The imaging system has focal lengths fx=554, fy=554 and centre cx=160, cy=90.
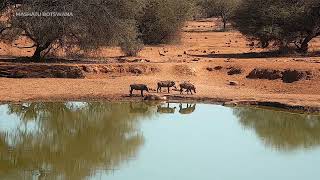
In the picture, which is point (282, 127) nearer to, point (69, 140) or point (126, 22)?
point (69, 140)

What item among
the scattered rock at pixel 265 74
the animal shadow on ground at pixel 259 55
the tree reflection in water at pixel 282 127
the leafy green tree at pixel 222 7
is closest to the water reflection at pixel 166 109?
the tree reflection in water at pixel 282 127

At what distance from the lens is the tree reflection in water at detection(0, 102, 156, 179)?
13.2 meters

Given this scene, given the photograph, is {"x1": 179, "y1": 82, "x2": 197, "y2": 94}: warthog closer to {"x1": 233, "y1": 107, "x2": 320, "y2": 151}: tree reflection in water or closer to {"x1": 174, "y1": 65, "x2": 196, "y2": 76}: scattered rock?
{"x1": 233, "y1": 107, "x2": 320, "y2": 151}: tree reflection in water

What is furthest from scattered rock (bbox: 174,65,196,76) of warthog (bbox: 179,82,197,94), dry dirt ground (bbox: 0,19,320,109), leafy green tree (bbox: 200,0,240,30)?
leafy green tree (bbox: 200,0,240,30)

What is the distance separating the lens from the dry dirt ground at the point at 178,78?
21.8m

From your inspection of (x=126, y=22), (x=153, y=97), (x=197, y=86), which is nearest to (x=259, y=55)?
(x=126, y=22)

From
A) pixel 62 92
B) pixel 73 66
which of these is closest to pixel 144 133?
pixel 62 92

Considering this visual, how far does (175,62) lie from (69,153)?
14.6 m

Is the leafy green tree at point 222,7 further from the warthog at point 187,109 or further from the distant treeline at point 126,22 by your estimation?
the warthog at point 187,109

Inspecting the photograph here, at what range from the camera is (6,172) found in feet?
42.2

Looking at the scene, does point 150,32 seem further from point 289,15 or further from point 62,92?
point 62,92

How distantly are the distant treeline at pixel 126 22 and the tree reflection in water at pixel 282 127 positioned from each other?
878 centimetres

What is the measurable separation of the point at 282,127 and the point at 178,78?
8.04 meters

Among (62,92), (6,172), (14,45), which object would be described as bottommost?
(6,172)
